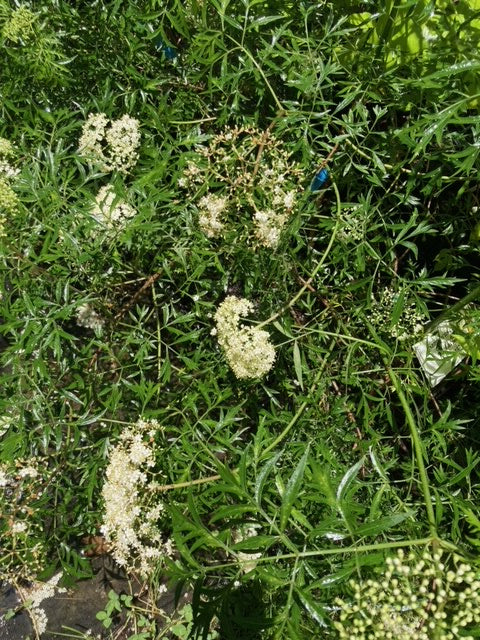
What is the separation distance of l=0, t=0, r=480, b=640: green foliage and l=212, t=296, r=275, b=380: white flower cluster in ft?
0.78

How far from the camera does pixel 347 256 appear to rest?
266cm

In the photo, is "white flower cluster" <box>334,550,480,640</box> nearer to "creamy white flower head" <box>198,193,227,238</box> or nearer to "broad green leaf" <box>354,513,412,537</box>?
"broad green leaf" <box>354,513,412,537</box>

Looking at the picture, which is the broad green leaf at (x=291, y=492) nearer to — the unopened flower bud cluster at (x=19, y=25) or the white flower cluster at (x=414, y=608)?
the white flower cluster at (x=414, y=608)

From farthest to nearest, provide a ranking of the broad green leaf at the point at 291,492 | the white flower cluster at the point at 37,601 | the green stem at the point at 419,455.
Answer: the white flower cluster at the point at 37,601 < the green stem at the point at 419,455 < the broad green leaf at the point at 291,492

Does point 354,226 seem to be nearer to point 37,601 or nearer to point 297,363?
point 297,363

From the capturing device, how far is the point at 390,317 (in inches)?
99.0

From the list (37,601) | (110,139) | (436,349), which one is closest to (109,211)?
(110,139)

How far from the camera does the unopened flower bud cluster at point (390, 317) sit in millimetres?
2537

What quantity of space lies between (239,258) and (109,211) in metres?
0.65

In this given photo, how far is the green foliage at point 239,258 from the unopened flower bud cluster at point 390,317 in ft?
0.05

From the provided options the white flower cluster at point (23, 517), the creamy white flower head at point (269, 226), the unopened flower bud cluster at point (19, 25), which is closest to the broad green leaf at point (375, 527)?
the creamy white flower head at point (269, 226)

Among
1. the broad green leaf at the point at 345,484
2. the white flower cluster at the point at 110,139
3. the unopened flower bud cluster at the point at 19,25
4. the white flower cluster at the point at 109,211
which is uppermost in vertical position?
the unopened flower bud cluster at the point at 19,25

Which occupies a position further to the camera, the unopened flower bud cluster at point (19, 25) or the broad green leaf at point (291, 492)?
the unopened flower bud cluster at point (19, 25)

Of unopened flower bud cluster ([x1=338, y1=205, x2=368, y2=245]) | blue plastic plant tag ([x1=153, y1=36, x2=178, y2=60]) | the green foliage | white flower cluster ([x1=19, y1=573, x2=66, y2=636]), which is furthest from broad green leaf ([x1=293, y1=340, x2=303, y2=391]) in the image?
white flower cluster ([x1=19, y1=573, x2=66, y2=636])
